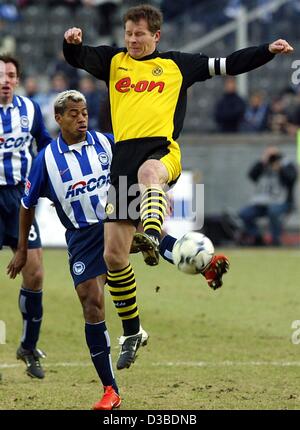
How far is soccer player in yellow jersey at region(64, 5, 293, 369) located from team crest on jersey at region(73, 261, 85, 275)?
8.0 inches

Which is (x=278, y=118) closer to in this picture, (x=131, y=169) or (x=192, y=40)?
(x=192, y=40)

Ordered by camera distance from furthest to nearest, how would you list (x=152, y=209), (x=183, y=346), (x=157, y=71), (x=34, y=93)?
1. (x=34, y=93)
2. (x=183, y=346)
3. (x=157, y=71)
4. (x=152, y=209)

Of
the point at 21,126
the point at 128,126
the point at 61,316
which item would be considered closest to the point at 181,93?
the point at 128,126

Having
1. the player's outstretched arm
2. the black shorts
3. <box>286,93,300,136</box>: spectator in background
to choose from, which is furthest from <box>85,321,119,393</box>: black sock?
<box>286,93,300,136</box>: spectator in background

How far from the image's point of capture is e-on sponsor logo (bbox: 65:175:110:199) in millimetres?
7488

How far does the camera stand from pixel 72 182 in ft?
24.6

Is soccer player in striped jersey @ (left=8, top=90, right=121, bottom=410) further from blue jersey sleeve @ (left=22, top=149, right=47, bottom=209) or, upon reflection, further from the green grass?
the green grass

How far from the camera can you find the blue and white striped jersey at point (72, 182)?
7.49m

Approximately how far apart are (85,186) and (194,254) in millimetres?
1060

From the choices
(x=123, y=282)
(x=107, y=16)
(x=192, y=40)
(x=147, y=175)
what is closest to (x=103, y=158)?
(x=147, y=175)

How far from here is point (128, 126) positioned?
7449 mm

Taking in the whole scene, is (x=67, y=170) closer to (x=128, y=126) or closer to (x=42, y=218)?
(x=128, y=126)

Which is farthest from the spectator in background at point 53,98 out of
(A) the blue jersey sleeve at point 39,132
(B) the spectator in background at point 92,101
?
(A) the blue jersey sleeve at point 39,132
